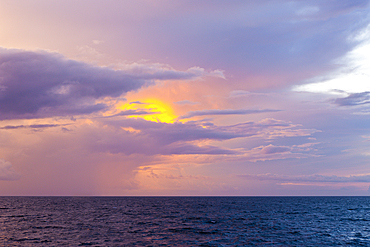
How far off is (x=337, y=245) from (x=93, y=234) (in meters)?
38.9

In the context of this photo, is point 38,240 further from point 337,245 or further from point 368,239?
point 368,239

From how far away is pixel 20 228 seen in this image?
5581cm

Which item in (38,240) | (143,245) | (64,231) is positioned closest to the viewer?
(143,245)

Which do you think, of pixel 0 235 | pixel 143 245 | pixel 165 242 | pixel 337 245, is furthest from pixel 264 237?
pixel 0 235

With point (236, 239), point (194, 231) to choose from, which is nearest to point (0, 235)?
point (194, 231)

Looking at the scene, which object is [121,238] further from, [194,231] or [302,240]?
[302,240]

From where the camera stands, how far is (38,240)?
43969 mm

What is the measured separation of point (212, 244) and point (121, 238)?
14.5 metres

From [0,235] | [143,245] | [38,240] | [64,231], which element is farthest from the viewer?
[64,231]

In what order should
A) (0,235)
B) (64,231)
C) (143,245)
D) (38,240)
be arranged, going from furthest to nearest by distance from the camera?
(64,231) → (0,235) → (38,240) → (143,245)

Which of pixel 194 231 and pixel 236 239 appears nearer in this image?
pixel 236 239

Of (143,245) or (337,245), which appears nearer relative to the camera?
(143,245)

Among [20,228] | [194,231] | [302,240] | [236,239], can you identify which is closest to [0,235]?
[20,228]

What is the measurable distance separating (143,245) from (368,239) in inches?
1479
